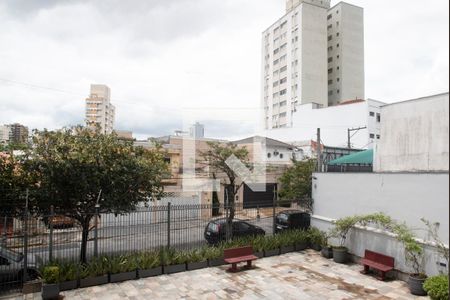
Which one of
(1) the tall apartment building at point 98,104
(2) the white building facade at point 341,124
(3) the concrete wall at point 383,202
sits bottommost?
(3) the concrete wall at point 383,202

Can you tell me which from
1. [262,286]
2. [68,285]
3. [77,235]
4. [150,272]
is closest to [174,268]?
[150,272]

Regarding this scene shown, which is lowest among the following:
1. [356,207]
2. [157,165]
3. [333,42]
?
[356,207]

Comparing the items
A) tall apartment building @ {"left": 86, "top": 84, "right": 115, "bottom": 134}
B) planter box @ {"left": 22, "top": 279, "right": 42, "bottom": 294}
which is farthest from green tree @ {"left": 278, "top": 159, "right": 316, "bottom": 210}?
tall apartment building @ {"left": 86, "top": 84, "right": 115, "bottom": 134}

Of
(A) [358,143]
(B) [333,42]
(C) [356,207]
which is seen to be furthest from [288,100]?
(C) [356,207]

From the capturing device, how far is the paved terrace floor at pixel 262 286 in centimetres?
971

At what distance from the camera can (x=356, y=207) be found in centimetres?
1321

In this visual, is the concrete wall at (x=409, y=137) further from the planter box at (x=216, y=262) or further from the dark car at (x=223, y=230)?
the planter box at (x=216, y=262)

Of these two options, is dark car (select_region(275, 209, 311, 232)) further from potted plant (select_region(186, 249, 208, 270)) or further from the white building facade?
the white building facade

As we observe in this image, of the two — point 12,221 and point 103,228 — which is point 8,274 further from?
point 103,228

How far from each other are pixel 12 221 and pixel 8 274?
1731mm

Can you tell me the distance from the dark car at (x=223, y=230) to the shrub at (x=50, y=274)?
655 centimetres

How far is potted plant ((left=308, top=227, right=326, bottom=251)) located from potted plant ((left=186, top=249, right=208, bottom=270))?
5462 mm

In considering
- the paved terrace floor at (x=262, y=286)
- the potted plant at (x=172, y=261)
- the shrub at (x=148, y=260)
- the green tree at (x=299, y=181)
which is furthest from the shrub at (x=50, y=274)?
the green tree at (x=299, y=181)

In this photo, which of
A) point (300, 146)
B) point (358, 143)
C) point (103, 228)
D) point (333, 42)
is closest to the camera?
point (103, 228)
